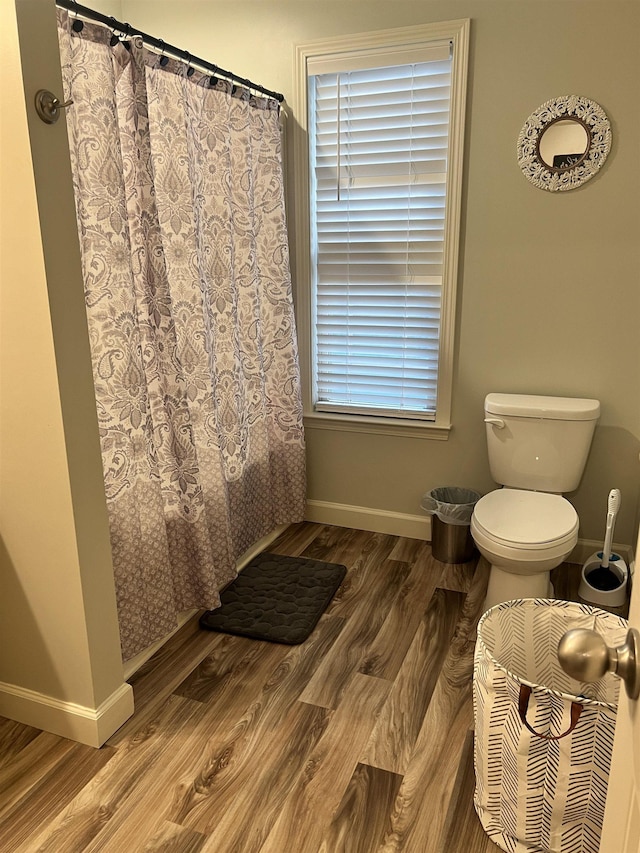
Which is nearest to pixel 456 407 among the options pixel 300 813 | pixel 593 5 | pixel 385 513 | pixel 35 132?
pixel 385 513

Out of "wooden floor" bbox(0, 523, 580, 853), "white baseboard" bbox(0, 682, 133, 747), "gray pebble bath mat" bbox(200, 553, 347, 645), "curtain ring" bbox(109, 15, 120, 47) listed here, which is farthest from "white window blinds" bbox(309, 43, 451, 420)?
"white baseboard" bbox(0, 682, 133, 747)

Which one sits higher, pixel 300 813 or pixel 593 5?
pixel 593 5

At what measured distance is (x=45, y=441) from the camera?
172 centimetres

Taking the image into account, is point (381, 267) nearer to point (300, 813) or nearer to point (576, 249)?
point (576, 249)

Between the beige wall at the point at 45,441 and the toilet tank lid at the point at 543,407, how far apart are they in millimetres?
1651

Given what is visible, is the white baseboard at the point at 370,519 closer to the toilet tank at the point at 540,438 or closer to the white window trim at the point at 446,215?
the white window trim at the point at 446,215

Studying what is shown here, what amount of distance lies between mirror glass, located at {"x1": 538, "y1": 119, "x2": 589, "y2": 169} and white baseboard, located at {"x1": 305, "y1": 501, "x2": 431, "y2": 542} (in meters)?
1.69

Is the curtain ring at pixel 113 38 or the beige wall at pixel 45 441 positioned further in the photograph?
the curtain ring at pixel 113 38

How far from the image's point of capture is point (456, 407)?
3.02 m

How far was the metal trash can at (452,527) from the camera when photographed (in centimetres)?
294

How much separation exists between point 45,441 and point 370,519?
6.35 feet

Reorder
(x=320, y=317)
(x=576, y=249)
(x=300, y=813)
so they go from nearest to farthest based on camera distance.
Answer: (x=300, y=813) < (x=576, y=249) < (x=320, y=317)

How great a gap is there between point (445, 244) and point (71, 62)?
167 centimetres

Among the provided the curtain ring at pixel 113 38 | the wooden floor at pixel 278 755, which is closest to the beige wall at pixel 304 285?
the wooden floor at pixel 278 755
